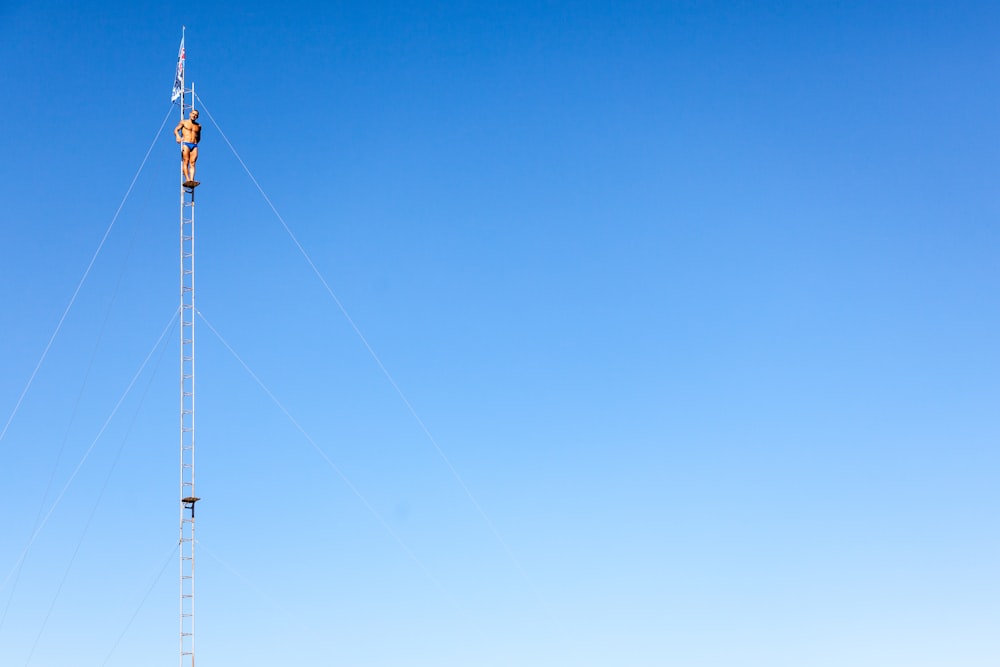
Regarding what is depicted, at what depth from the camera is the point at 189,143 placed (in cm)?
6275

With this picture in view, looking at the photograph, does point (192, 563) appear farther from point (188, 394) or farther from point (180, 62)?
point (180, 62)

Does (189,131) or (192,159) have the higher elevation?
(189,131)

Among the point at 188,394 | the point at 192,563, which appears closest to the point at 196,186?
the point at 188,394

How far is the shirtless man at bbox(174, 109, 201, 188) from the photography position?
Answer: 62688 millimetres

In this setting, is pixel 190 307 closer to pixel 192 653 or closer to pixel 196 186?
pixel 196 186

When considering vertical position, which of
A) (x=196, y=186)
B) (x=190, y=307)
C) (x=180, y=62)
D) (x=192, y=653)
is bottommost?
(x=192, y=653)

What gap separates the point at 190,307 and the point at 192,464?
6530mm

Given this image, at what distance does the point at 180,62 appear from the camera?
209 ft

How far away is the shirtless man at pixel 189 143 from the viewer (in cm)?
6269

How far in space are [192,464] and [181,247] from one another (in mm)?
9068

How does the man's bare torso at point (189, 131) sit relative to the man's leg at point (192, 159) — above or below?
above

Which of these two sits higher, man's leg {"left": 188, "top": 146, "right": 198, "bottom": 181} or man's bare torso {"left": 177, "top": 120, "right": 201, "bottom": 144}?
man's bare torso {"left": 177, "top": 120, "right": 201, "bottom": 144}

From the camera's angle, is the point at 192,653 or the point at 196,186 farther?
the point at 196,186

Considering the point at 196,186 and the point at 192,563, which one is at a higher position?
the point at 196,186
